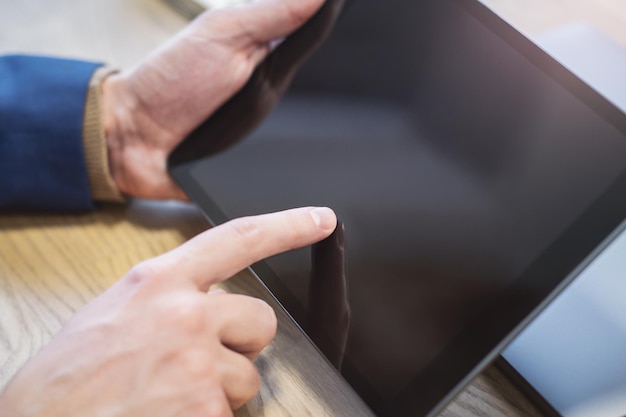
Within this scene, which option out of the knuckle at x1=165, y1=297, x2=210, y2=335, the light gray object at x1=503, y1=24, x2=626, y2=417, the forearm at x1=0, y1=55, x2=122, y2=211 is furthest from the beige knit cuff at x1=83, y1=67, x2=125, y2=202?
the light gray object at x1=503, y1=24, x2=626, y2=417

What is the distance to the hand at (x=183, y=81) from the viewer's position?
692 mm

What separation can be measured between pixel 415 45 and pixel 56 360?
42 cm

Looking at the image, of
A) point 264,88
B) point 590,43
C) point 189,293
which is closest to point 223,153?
point 264,88

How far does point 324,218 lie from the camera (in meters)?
0.52

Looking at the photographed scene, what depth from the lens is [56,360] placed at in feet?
1.51

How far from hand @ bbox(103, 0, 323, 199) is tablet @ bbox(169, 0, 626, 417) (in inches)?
2.1

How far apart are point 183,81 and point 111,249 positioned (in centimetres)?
21

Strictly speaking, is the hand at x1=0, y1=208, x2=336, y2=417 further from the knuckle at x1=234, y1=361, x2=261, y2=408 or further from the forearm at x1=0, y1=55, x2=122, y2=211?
the forearm at x1=0, y1=55, x2=122, y2=211

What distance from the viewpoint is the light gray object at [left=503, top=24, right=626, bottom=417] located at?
472mm

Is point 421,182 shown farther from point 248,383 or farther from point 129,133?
point 129,133

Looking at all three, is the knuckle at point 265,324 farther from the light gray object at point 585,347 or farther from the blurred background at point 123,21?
the blurred background at point 123,21

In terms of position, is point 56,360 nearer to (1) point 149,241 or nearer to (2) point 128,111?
(1) point 149,241

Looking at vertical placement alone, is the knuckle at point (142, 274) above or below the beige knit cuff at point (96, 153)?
above

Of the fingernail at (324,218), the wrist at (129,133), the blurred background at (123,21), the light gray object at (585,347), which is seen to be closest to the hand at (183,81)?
the wrist at (129,133)
